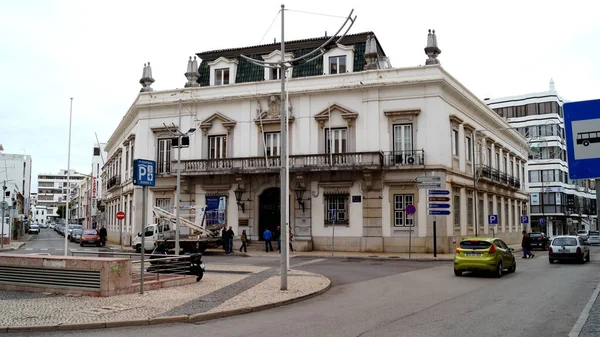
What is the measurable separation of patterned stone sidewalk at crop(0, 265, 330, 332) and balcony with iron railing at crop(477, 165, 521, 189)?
27.1 m

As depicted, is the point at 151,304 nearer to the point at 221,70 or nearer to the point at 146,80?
the point at 221,70

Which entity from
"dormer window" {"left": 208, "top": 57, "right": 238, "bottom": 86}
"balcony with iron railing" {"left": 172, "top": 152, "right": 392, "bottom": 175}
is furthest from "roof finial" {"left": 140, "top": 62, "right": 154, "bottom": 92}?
"balcony with iron railing" {"left": 172, "top": 152, "right": 392, "bottom": 175}

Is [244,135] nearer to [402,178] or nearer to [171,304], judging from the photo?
[402,178]

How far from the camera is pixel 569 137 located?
7184 mm

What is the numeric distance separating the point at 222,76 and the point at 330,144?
1054 centimetres

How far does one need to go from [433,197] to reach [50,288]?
2140 centimetres

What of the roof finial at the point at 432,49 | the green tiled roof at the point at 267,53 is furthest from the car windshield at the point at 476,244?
the green tiled roof at the point at 267,53

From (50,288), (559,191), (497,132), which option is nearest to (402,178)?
(497,132)

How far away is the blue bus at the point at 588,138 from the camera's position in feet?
22.6

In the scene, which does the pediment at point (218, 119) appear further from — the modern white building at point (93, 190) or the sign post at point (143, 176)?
the modern white building at point (93, 190)

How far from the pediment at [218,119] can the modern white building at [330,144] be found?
7 centimetres

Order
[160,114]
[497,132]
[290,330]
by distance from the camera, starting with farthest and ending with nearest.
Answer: [497,132], [160,114], [290,330]

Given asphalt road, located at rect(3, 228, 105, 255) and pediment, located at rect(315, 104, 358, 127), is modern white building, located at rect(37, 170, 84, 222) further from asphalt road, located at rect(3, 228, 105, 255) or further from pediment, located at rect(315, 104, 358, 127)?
pediment, located at rect(315, 104, 358, 127)

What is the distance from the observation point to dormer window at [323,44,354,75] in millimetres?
36812
